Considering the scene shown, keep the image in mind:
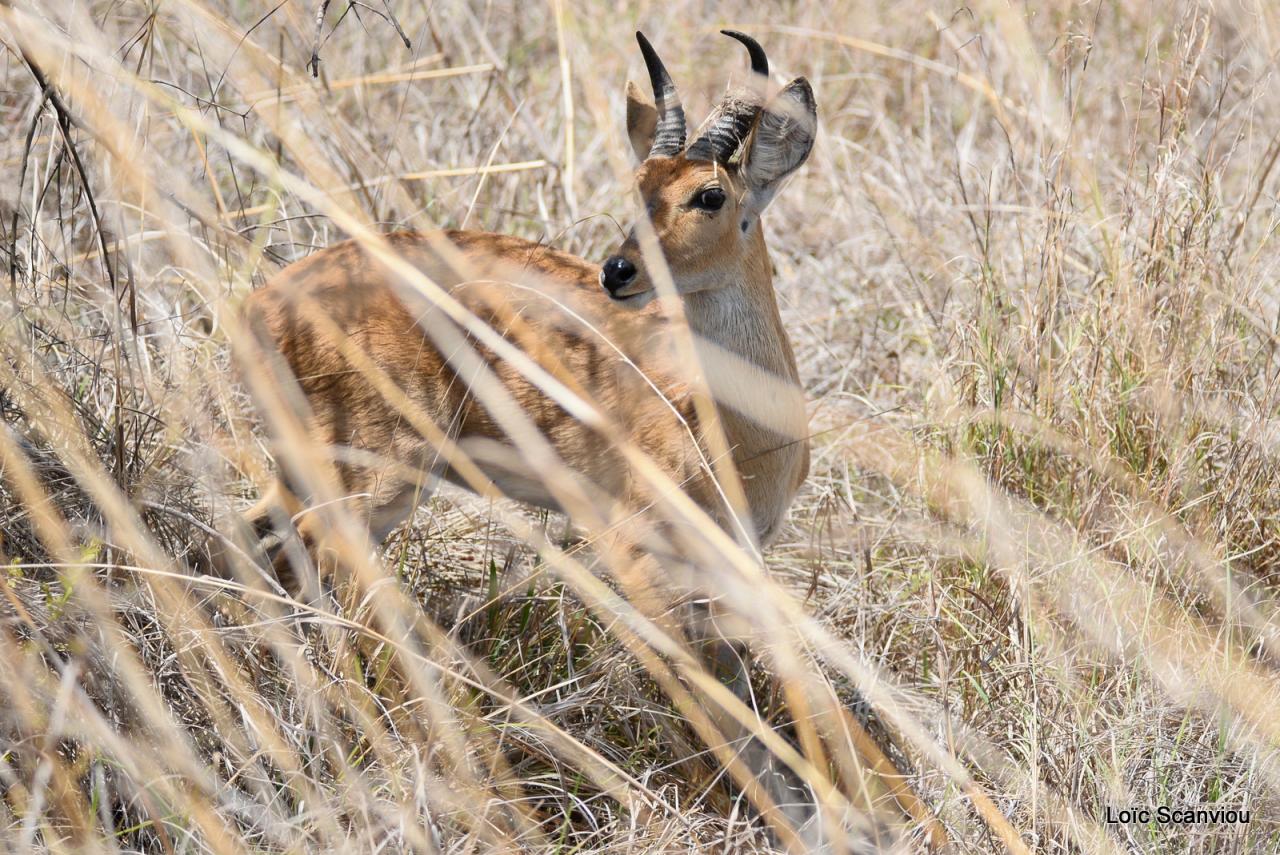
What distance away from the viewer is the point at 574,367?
4.00 m

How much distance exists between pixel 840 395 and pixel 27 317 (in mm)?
2777

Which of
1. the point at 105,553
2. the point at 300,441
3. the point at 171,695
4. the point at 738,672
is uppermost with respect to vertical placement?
the point at 300,441

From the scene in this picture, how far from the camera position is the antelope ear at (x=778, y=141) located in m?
3.48

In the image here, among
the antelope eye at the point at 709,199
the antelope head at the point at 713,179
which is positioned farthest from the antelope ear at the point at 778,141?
the antelope eye at the point at 709,199

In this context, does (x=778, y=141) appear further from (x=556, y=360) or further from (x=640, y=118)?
(x=556, y=360)

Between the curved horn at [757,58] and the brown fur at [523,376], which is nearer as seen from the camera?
the curved horn at [757,58]

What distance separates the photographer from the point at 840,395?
5004 millimetres

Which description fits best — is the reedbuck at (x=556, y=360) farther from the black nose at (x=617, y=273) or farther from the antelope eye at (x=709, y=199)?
the black nose at (x=617, y=273)

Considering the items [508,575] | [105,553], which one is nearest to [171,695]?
[105,553]

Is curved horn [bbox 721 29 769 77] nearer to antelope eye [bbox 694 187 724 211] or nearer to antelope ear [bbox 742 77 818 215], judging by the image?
antelope ear [bbox 742 77 818 215]

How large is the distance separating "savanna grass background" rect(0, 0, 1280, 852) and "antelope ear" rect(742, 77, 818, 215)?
1.48 feet

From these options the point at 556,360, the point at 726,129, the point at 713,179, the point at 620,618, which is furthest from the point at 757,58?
the point at 620,618

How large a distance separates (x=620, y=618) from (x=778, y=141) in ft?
4.38

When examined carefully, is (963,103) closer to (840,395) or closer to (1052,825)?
(840,395)
